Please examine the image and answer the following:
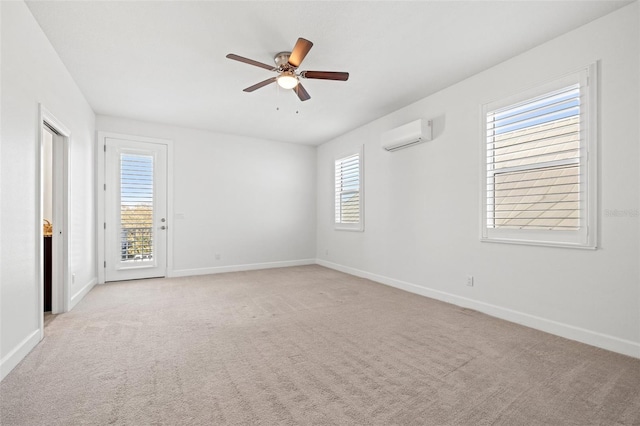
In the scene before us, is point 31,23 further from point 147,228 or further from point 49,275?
point 147,228

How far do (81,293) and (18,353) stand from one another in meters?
2.01

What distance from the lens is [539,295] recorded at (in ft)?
9.76

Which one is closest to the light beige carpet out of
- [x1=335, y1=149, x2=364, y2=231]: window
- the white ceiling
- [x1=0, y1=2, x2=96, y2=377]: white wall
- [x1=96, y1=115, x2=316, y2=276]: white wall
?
[x1=0, y1=2, x2=96, y2=377]: white wall

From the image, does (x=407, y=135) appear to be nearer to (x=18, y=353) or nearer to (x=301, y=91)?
(x=301, y=91)

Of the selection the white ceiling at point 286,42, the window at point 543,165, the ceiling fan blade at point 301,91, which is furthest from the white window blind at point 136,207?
the window at point 543,165

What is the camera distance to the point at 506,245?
10.7ft

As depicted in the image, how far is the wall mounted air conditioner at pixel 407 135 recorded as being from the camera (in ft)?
13.4

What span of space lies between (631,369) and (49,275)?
558 cm

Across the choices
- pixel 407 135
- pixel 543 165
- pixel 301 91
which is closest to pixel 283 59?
pixel 301 91

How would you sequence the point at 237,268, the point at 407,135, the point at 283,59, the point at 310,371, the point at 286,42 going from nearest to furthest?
the point at 310,371, the point at 286,42, the point at 283,59, the point at 407,135, the point at 237,268

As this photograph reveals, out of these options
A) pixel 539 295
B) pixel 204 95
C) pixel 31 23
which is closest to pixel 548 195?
pixel 539 295

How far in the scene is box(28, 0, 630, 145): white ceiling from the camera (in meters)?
2.44

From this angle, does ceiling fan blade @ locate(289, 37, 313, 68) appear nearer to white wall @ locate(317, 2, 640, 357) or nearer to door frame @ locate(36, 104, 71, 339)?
white wall @ locate(317, 2, 640, 357)

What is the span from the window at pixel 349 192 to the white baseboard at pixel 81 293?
4.25 m
